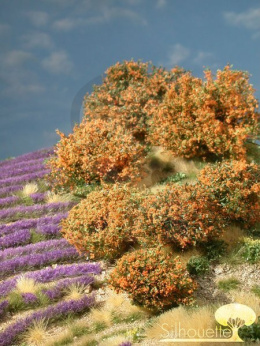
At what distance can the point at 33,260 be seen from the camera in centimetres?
1316

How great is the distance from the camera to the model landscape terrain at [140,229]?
10.3 meters

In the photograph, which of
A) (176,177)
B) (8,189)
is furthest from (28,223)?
(176,177)

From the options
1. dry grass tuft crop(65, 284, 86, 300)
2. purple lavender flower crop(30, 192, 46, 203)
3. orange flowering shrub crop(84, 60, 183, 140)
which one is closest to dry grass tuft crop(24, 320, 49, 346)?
dry grass tuft crop(65, 284, 86, 300)

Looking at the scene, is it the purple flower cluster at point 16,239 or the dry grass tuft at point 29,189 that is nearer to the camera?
the purple flower cluster at point 16,239

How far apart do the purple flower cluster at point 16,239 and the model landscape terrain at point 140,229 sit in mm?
34

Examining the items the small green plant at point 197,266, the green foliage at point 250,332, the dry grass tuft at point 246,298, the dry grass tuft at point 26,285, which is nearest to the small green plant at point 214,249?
the small green plant at point 197,266

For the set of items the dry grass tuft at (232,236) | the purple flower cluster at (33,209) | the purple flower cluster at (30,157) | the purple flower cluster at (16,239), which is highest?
the purple flower cluster at (30,157)

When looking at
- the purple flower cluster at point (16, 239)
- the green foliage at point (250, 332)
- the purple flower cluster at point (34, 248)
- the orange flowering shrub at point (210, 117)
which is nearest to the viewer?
the green foliage at point (250, 332)

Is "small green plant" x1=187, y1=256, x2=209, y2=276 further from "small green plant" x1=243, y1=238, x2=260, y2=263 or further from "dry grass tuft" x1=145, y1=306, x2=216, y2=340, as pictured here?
"dry grass tuft" x1=145, y1=306, x2=216, y2=340

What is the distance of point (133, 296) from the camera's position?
10.3m

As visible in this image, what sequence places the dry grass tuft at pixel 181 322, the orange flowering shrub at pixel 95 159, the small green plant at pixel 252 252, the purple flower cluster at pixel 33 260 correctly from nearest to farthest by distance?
1. the dry grass tuft at pixel 181 322
2. the small green plant at pixel 252 252
3. the purple flower cluster at pixel 33 260
4. the orange flowering shrub at pixel 95 159

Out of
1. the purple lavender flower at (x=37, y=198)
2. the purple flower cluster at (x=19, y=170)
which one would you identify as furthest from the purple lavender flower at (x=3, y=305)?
the purple flower cluster at (x=19, y=170)

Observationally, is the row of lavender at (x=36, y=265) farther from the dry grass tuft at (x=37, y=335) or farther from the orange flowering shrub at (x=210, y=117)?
the orange flowering shrub at (x=210, y=117)

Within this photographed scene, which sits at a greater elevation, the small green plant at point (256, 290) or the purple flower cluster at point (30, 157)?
the purple flower cluster at point (30, 157)
